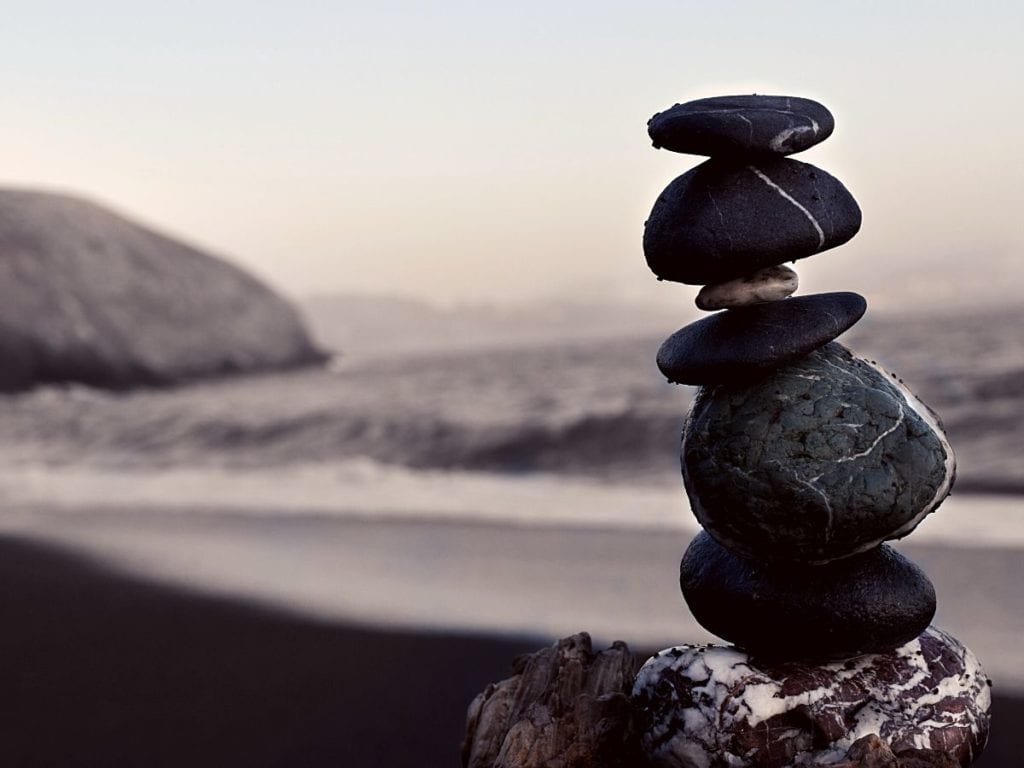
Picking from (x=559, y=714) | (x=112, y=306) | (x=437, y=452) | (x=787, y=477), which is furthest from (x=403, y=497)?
(x=112, y=306)

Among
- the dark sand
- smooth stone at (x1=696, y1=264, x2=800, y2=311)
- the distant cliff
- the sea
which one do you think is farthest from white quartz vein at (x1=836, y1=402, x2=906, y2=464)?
the distant cliff

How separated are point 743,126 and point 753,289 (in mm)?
516

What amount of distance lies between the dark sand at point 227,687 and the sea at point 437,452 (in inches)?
110

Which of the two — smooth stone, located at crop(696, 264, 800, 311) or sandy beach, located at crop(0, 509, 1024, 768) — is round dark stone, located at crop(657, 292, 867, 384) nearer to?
smooth stone, located at crop(696, 264, 800, 311)

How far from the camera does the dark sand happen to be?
4.75m

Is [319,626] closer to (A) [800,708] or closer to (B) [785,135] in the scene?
(A) [800,708]

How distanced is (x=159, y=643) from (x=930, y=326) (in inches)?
1366

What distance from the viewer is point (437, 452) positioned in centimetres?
1380

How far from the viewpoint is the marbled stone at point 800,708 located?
3.49m

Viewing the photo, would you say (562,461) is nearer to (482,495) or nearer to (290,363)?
(482,495)

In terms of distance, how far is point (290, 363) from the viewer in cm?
4984

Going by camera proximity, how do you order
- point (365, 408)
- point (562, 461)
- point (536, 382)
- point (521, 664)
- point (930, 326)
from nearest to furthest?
point (521, 664)
point (562, 461)
point (365, 408)
point (536, 382)
point (930, 326)

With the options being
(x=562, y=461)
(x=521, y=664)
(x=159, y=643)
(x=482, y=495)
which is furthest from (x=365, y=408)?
(x=521, y=664)

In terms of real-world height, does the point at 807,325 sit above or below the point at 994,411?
above
